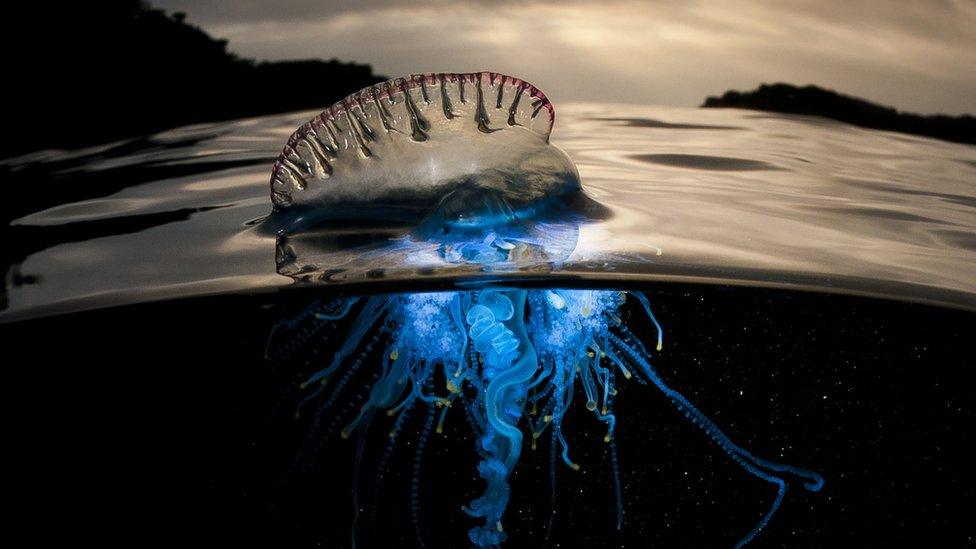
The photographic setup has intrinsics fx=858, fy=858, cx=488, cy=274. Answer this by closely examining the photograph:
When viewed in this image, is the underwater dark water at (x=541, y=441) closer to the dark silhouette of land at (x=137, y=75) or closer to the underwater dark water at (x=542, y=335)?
the underwater dark water at (x=542, y=335)

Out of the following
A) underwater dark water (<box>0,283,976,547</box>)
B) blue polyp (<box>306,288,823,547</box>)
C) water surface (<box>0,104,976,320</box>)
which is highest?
water surface (<box>0,104,976,320</box>)

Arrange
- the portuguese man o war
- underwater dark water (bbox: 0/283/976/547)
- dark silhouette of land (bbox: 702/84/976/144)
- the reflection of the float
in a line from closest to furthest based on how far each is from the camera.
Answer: the reflection of the float, the portuguese man o war, underwater dark water (bbox: 0/283/976/547), dark silhouette of land (bbox: 702/84/976/144)

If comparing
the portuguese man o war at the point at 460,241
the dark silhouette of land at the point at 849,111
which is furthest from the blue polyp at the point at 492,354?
the dark silhouette of land at the point at 849,111

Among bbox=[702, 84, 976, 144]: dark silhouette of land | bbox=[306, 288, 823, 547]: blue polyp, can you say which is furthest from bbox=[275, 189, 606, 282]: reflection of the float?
bbox=[702, 84, 976, 144]: dark silhouette of land

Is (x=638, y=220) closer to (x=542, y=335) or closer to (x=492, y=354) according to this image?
(x=542, y=335)

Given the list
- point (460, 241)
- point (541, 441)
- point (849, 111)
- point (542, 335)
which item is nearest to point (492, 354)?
point (542, 335)

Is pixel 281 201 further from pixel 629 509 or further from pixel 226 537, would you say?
pixel 629 509

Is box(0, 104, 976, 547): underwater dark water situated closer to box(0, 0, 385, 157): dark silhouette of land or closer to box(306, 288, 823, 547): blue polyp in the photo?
box(306, 288, 823, 547): blue polyp
